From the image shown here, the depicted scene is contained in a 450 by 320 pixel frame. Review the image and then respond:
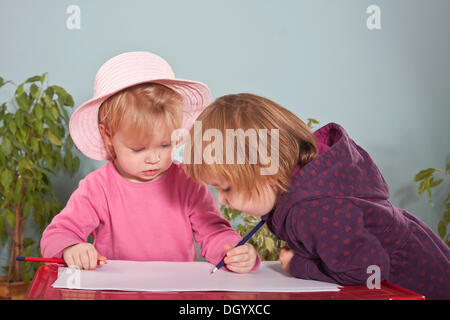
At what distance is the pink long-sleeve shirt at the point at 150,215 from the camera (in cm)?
125

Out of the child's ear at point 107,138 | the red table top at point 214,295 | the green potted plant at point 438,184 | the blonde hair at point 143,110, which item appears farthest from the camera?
the green potted plant at point 438,184

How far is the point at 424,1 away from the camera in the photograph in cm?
231

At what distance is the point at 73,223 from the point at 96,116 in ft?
0.98

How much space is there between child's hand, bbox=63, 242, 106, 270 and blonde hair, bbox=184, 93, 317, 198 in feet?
0.85

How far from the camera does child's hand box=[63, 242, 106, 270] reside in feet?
3.10

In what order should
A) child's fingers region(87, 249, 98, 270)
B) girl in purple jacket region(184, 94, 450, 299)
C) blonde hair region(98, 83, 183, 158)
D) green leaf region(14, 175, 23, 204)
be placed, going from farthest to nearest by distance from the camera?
green leaf region(14, 175, 23, 204), blonde hair region(98, 83, 183, 158), child's fingers region(87, 249, 98, 270), girl in purple jacket region(184, 94, 450, 299)

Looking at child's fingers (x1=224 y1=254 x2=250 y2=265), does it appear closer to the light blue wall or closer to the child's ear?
the child's ear

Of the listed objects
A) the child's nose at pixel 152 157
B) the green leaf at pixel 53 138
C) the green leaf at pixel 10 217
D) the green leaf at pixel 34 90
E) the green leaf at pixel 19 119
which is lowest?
the green leaf at pixel 10 217

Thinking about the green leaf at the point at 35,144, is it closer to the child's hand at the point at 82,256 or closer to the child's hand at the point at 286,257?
the child's hand at the point at 82,256

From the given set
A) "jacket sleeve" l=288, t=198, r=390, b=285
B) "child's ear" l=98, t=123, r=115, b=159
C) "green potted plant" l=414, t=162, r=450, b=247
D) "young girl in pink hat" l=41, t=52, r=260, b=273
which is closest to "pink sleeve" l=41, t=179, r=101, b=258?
"young girl in pink hat" l=41, t=52, r=260, b=273

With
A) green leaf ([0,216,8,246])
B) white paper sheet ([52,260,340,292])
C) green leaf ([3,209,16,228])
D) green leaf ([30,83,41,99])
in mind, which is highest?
green leaf ([30,83,41,99])

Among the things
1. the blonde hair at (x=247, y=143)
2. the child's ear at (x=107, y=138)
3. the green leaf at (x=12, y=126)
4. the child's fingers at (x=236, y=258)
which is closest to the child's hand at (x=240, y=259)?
the child's fingers at (x=236, y=258)

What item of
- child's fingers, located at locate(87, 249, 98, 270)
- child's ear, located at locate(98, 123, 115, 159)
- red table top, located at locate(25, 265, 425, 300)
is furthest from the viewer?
child's ear, located at locate(98, 123, 115, 159)
